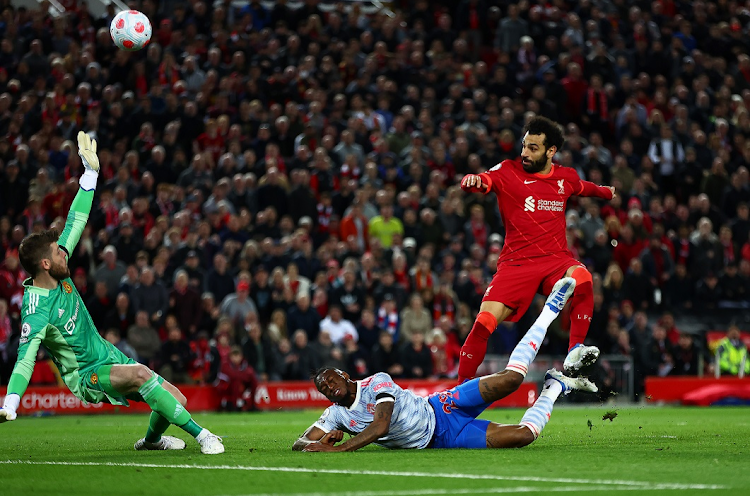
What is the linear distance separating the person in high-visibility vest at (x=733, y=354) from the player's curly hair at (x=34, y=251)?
1527 cm

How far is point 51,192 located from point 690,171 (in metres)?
13.2

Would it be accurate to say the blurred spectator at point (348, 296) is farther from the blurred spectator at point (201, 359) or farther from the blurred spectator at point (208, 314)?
the blurred spectator at point (201, 359)

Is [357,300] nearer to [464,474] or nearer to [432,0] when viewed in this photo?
[432,0]

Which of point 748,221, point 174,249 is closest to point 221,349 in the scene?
point 174,249

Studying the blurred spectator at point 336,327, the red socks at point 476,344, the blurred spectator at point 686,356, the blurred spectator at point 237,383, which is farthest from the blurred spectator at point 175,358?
the blurred spectator at point 686,356

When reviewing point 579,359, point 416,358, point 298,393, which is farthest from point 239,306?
point 579,359

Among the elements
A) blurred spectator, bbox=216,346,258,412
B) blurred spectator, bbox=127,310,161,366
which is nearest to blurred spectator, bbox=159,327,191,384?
blurred spectator, bbox=127,310,161,366

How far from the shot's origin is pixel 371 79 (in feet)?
79.8

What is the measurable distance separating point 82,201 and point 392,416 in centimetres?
310

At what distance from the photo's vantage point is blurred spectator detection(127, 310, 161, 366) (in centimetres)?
1869

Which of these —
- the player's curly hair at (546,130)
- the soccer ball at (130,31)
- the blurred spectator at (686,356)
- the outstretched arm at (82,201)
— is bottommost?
the blurred spectator at (686,356)

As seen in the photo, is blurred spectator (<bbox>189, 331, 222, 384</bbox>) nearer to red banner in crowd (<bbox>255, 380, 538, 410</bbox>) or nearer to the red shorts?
red banner in crowd (<bbox>255, 380, 538, 410</bbox>)

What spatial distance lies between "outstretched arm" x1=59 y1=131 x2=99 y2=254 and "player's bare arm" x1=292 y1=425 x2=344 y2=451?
2.45 m

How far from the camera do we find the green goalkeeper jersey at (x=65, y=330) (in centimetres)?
870
